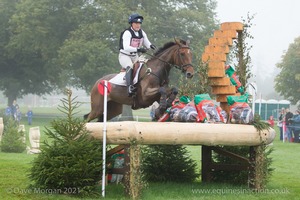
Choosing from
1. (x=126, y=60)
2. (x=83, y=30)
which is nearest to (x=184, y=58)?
(x=126, y=60)

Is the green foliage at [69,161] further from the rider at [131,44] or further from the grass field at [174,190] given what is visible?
the rider at [131,44]

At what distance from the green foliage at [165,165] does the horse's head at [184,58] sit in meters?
1.86

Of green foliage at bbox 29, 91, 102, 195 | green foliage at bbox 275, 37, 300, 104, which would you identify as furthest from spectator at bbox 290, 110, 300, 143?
green foliage at bbox 275, 37, 300, 104

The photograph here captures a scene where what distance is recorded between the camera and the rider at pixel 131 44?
1014cm

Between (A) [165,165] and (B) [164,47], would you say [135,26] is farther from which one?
(A) [165,165]

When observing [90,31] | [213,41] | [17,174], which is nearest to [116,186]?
[17,174]

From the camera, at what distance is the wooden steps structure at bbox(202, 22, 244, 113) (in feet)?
33.2

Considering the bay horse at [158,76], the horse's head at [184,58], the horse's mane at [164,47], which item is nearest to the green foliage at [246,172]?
the horse's head at [184,58]

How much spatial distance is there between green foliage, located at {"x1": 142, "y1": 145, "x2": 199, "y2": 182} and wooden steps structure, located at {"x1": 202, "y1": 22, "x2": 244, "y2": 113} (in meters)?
1.45

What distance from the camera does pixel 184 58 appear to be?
9.84 m

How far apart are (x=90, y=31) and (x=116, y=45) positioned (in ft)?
8.22

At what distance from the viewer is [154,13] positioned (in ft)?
157

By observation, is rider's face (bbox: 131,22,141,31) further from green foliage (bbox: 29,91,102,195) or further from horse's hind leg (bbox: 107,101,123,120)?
green foliage (bbox: 29,91,102,195)

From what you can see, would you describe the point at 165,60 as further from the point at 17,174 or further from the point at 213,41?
the point at 17,174
